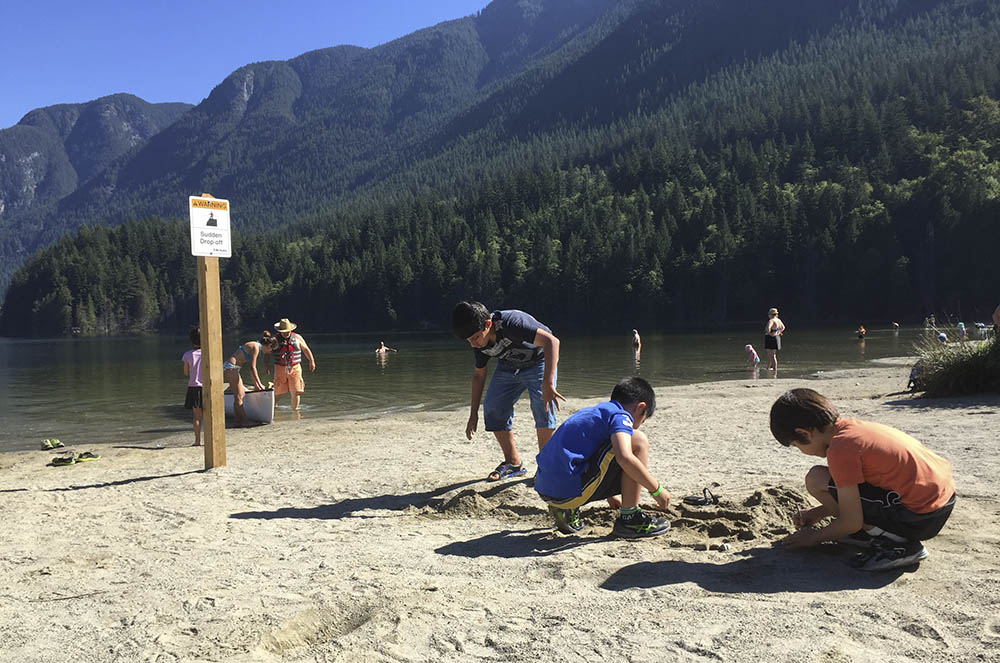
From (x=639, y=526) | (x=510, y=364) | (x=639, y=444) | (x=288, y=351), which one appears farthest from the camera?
(x=288, y=351)

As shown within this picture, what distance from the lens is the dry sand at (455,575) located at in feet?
12.2

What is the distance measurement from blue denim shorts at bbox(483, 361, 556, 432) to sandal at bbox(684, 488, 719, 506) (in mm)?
1616

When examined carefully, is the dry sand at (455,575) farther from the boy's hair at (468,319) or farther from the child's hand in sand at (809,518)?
the boy's hair at (468,319)

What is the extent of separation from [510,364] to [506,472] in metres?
1.22

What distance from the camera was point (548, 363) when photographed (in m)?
6.54

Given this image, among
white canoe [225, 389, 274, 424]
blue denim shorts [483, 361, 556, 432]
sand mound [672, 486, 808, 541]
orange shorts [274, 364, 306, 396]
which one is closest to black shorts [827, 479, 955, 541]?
sand mound [672, 486, 808, 541]

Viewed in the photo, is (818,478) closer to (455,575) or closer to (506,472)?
(455,575)

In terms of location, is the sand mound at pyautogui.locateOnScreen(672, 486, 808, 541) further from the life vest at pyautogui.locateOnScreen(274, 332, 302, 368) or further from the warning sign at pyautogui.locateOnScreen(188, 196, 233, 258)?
the life vest at pyautogui.locateOnScreen(274, 332, 302, 368)

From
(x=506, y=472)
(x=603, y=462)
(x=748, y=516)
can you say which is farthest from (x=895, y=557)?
(x=506, y=472)

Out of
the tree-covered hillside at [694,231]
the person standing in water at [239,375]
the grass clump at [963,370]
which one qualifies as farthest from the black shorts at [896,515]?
the tree-covered hillside at [694,231]

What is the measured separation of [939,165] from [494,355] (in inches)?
3932

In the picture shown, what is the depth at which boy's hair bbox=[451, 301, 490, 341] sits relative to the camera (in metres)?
6.39

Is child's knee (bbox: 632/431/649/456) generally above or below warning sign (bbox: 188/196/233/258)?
below

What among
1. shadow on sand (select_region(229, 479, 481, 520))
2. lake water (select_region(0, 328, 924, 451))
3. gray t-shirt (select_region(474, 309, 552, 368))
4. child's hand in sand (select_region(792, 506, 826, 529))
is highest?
gray t-shirt (select_region(474, 309, 552, 368))
